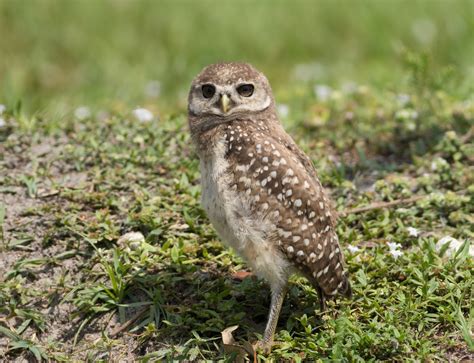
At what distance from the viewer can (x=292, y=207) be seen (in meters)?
4.08

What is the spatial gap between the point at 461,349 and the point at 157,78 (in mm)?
5289

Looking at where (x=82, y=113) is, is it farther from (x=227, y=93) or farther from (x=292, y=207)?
(x=292, y=207)

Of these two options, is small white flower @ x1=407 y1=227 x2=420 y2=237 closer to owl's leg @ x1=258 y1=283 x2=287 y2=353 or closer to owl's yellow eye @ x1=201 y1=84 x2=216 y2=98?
owl's leg @ x1=258 y1=283 x2=287 y2=353

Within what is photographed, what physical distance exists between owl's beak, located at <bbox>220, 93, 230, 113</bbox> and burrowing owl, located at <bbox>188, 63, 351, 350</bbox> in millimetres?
138

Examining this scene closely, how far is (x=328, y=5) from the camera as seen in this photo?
10.0 m

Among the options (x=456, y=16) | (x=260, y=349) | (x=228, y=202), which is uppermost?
(x=456, y=16)

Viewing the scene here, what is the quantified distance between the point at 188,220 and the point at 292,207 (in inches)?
41.8

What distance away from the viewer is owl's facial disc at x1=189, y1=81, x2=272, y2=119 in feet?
14.5

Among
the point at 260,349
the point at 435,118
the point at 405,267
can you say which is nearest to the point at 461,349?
the point at 405,267

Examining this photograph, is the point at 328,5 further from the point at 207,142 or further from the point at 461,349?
the point at 461,349

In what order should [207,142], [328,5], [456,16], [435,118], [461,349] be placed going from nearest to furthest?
[461,349] → [207,142] → [435,118] → [456,16] → [328,5]

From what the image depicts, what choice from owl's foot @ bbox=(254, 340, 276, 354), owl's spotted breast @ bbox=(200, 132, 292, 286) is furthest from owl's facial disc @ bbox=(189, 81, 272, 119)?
owl's foot @ bbox=(254, 340, 276, 354)

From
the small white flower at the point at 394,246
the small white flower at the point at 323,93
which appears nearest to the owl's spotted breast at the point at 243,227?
the small white flower at the point at 394,246

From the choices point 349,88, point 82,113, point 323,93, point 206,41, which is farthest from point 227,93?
point 206,41
